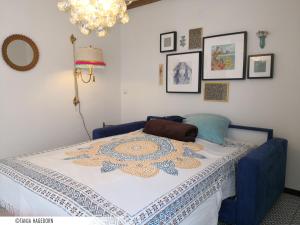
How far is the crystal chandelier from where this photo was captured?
147cm

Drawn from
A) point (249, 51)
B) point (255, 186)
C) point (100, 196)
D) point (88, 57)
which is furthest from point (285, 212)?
point (88, 57)

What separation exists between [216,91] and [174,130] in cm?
86

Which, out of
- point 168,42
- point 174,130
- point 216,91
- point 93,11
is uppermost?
point 168,42

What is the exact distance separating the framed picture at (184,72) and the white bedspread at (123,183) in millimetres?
1156

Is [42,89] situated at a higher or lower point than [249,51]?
lower

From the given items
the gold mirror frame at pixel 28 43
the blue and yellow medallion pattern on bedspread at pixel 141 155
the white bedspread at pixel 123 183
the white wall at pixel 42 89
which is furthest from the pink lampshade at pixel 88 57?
the white bedspread at pixel 123 183

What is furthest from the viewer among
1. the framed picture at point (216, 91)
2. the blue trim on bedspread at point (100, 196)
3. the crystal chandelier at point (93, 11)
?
the framed picture at point (216, 91)

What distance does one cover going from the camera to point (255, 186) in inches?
67.5

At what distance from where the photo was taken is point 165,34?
3.28m

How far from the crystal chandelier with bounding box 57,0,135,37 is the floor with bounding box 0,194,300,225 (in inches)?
61.3

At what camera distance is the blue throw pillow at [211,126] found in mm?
2461

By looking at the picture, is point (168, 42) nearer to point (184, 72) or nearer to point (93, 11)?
point (184, 72)

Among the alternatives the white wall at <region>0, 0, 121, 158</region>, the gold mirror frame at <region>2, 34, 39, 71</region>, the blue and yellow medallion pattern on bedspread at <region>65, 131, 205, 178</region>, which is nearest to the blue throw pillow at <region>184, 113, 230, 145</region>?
the blue and yellow medallion pattern on bedspread at <region>65, 131, 205, 178</region>

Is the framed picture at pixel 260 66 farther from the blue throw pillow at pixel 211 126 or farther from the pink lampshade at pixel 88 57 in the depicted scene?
the pink lampshade at pixel 88 57
